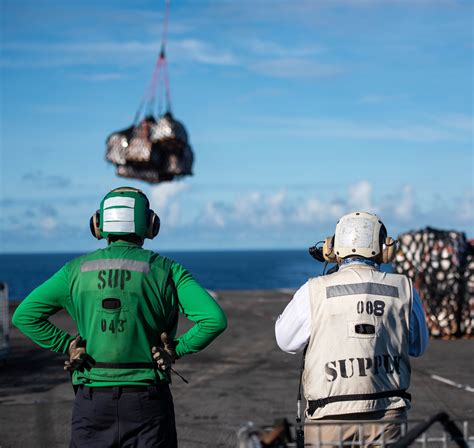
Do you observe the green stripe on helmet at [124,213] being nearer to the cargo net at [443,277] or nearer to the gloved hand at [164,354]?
the gloved hand at [164,354]

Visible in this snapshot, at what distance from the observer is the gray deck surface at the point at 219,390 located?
9.02 m

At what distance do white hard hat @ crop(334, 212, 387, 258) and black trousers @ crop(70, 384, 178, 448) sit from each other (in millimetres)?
1370

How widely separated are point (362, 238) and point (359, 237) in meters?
0.02

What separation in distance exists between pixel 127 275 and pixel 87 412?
A: 82 centimetres

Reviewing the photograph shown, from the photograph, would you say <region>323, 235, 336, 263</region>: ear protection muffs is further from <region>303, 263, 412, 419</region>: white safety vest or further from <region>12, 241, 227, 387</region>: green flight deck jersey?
<region>12, 241, 227, 387</region>: green flight deck jersey

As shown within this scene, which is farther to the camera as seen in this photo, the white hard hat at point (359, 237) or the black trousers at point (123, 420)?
the white hard hat at point (359, 237)

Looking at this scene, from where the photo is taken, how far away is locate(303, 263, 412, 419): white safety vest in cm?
439

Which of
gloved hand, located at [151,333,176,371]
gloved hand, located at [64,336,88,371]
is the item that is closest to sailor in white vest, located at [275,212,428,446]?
gloved hand, located at [151,333,176,371]

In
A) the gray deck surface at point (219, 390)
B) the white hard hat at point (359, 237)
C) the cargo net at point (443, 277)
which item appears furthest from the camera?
the cargo net at point (443, 277)

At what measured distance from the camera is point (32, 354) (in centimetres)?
1531

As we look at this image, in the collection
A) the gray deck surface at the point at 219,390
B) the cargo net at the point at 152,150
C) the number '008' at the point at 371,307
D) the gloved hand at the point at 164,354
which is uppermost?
the cargo net at the point at 152,150

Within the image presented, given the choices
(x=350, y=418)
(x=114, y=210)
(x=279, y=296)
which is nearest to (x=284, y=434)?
(x=350, y=418)

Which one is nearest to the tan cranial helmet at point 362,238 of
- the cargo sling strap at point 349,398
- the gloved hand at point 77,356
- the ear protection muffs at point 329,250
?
the ear protection muffs at point 329,250

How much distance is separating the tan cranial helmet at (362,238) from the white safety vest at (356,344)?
15cm
